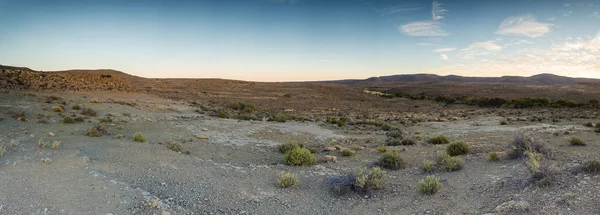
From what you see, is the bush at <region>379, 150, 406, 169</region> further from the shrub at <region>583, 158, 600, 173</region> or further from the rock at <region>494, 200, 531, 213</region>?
the shrub at <region>583, 158, 600, 173</region>

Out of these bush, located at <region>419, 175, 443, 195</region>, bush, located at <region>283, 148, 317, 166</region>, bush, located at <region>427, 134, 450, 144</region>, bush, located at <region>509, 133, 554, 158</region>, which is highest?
bush, located at <region>509, 133, 554, 158</region>

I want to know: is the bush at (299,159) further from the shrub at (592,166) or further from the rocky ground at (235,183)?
the shrub at (592,166)

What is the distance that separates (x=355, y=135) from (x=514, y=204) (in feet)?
41.0

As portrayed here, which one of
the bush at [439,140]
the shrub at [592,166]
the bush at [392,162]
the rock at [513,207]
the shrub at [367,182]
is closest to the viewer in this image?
the rock at [513,207]

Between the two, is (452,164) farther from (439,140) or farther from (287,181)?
(439,140)

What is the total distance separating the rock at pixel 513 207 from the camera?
584 centimetres

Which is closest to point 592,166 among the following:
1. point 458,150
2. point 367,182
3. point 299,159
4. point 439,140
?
point 458,150

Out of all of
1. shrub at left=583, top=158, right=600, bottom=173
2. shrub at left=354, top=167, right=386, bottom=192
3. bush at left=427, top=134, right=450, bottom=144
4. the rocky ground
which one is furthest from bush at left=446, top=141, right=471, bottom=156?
shrub at left=354, top=167, right=386, bottom=192

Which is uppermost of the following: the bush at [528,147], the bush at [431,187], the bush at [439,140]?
the bush at [528,147]

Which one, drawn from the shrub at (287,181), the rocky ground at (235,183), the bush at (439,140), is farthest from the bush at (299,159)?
the bush at (439,140)

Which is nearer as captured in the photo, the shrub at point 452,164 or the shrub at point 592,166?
the shrub at point 592,166

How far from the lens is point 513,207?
5.96 metres

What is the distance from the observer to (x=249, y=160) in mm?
11672

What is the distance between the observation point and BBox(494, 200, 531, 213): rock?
5.84 meters
